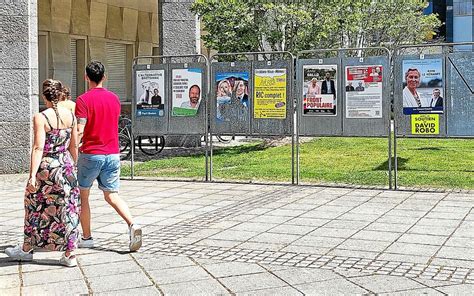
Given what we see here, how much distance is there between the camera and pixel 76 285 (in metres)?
5.65

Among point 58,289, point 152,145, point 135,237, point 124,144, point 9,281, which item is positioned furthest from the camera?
point 152,145

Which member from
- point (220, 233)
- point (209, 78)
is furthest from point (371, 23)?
point (220, 233)

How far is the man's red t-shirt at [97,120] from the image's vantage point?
6.75 m

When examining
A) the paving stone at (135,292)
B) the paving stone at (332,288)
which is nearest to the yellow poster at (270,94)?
the paving stone at (332,288)

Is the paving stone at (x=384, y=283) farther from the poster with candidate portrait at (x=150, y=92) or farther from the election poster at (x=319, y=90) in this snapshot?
the poster with candidate portrait at (x=150, y=92)

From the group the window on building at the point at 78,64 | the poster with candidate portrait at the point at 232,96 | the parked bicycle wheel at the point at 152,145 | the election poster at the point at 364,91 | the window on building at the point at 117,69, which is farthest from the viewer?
the window on building at the point at 117,69

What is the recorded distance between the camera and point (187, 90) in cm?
1232

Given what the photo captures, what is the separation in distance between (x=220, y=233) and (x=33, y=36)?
7.87 metres

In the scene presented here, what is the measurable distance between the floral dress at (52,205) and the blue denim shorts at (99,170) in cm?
46

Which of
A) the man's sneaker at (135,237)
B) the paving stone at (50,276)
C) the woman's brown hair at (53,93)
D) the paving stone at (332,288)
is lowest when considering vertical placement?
the paving stone at (50,276)

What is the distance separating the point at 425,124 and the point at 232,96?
10.6 ft

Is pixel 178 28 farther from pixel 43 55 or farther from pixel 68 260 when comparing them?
pixel 68 260

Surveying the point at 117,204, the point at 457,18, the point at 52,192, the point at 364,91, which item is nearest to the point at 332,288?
the point at 117,204

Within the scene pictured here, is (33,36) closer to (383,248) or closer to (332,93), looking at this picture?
(332,93)
